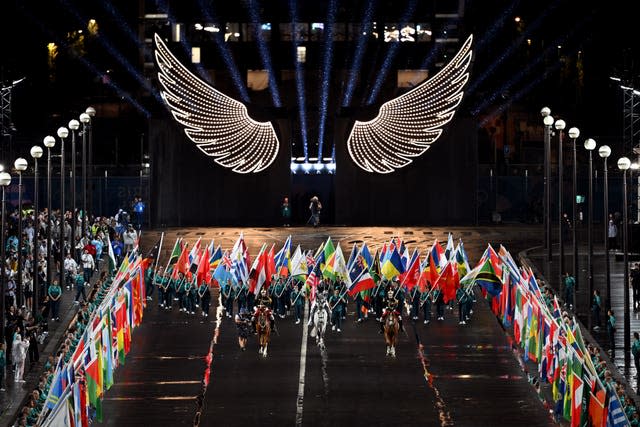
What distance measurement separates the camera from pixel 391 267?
137 ft

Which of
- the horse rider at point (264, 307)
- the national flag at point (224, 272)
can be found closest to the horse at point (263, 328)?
the horse rider at point (264, 307)

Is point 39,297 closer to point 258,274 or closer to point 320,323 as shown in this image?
point 258,274

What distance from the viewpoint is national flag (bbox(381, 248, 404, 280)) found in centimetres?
4172

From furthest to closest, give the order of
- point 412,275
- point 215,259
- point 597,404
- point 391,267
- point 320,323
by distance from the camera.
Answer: point 215,259, point 391,267, point 412,275, point 320,323, point 597,404

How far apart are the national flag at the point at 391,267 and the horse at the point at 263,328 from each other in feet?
19.6

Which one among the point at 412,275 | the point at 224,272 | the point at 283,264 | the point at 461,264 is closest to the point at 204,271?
the point at 224,272

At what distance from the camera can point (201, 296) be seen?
41.9 meters

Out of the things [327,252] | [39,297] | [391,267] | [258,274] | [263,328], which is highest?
[327,252]

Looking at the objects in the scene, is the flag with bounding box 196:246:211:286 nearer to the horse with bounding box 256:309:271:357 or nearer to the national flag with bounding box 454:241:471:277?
the horse with bounding box 256:309:271:357

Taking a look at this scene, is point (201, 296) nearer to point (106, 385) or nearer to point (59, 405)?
point (106, 385)

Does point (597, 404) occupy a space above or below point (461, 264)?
below

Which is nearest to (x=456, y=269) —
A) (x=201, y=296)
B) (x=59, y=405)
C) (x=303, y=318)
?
(x=303, y=318)

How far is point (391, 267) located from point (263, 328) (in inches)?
248

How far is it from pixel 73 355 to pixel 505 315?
569 inches
